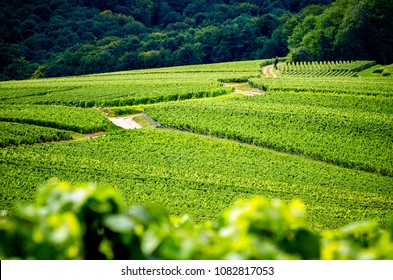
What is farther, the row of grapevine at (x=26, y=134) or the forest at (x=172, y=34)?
the forest at (x=172, y=34)

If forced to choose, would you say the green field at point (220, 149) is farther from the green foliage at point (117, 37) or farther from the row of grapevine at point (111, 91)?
the green foliage at point (117, 37)

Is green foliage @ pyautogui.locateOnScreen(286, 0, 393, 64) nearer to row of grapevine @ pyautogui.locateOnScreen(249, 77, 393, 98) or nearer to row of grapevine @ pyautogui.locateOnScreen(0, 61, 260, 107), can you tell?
row of grapevine @ pyautogui.locateOnScreen(0, 61, 260, 107)

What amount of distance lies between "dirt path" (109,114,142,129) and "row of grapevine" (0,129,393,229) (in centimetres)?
535

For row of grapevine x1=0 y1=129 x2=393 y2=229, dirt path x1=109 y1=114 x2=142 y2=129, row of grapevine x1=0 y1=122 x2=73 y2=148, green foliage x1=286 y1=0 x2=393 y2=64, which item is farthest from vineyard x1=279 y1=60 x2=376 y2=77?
row of grapevine x1=0 y1=122 x2=73 y2=148

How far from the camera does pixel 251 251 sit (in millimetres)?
2664

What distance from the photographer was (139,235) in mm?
2881

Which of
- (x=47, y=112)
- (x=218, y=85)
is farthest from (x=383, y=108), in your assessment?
(x=47, y=112)

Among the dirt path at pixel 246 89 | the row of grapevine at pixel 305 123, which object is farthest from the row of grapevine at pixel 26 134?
the dirt path at pixel 246 89

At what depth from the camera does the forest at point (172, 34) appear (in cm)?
7994

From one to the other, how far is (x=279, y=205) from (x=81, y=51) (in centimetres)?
8601

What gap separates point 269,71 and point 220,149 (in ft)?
136

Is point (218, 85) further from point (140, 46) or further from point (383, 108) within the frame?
point (140, 46)

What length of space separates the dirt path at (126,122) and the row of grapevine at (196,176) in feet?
17.6

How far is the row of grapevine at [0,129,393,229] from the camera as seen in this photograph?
22172 mm
